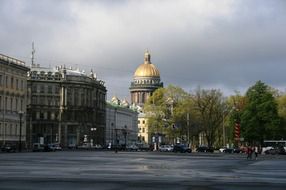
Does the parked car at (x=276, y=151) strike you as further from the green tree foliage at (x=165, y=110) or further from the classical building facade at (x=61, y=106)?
the classical building facade at (x=61, y=106)

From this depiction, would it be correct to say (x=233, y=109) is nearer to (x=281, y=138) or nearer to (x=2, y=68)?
(x=281, y=138)

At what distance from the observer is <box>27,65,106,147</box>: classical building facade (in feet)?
587

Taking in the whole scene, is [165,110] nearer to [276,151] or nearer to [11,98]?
[276,151]

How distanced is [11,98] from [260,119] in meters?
49.2

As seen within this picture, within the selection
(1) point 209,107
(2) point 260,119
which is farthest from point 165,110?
(2) point 260,119

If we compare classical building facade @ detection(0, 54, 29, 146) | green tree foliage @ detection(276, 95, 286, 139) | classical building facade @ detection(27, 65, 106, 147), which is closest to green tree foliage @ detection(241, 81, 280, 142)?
green tree foliage @ detection(276, 95, 286, 139)

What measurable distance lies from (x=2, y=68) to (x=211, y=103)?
1716 inches

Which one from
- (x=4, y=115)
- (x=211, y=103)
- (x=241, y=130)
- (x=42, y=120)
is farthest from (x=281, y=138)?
(x=42, y=120)

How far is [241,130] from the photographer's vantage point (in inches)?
4594

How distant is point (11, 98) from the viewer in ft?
382

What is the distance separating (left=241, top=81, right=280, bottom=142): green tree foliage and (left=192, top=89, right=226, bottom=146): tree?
9.35m

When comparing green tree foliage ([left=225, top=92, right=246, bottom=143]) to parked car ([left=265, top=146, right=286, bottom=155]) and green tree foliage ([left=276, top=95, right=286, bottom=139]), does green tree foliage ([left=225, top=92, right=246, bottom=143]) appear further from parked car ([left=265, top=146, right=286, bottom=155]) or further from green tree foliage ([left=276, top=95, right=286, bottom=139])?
parked car ([left=265, top=146, right=286, bottom=155])

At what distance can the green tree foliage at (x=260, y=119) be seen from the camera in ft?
371

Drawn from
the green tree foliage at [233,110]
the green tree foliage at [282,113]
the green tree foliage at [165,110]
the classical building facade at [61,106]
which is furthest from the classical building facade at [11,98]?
the classical building facade at [61,106]
